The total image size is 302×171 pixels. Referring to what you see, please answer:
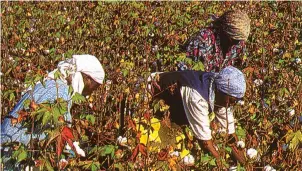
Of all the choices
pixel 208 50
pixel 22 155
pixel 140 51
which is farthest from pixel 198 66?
pixel 22 155

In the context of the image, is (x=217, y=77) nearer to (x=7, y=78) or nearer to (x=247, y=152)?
(x=247, y=152)

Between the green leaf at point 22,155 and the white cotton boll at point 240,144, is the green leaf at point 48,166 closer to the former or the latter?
the green leaf at point 22,155

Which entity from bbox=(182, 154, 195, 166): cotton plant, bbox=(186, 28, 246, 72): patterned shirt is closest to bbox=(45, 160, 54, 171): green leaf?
bbox=(182, 154, 195, 166): cotton plant

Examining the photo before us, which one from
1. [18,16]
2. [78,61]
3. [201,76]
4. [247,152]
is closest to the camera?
[247,152]

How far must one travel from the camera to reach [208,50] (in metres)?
3.84

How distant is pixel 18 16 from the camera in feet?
23.6

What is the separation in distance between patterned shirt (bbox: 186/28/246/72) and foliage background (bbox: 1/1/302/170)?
0.42 feet

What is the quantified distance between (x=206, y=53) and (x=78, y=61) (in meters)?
1.21

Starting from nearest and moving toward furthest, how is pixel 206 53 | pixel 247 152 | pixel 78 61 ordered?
pixel 247 152, pixel 78 61, pixel 206 53

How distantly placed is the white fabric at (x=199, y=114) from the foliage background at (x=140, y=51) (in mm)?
132

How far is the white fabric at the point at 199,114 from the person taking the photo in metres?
2.94

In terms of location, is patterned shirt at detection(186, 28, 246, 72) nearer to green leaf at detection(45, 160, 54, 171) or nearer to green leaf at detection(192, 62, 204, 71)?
green leaf at detection(192, 62, 204, 71)

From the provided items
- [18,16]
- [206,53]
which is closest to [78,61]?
[206,53]

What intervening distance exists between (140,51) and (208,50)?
1.44 m
